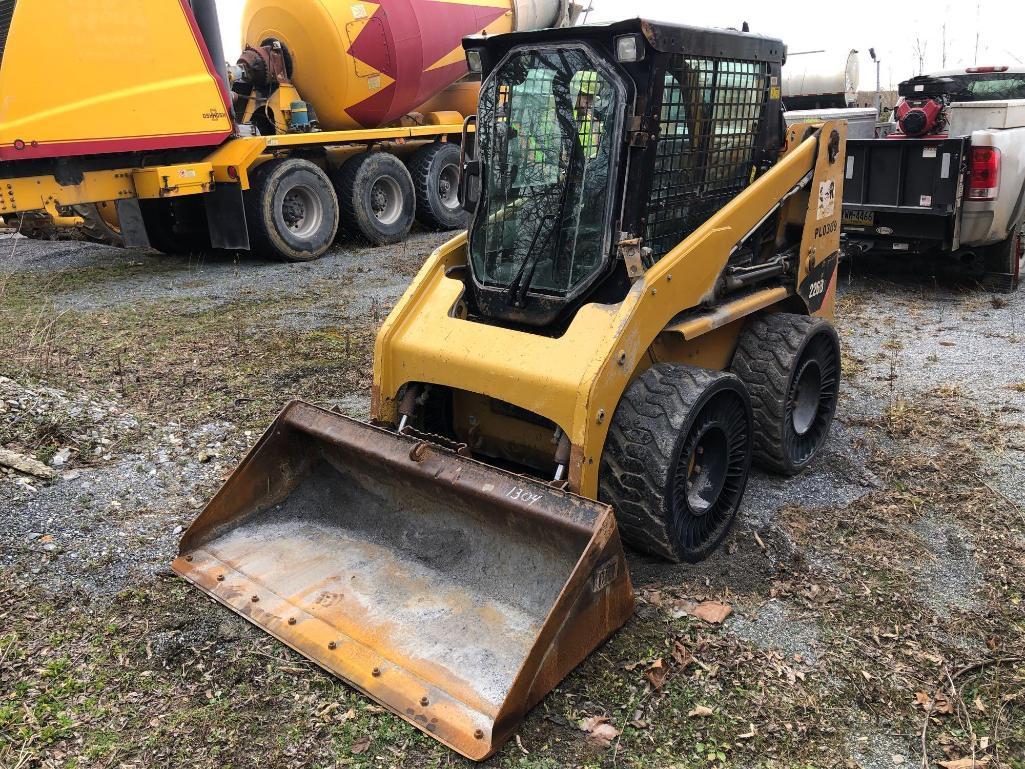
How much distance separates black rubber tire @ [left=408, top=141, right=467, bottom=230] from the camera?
37.0 feet

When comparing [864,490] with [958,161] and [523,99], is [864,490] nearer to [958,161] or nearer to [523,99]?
[523,99]

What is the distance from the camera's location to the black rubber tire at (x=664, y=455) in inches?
129

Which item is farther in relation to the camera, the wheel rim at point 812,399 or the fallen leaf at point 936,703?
the wheel rim at point 812,399

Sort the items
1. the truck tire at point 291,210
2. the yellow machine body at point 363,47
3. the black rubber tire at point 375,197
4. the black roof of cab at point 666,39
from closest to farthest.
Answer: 1. the black roof of cab at point 666,39
2. the truck tire at point 291,210
3. the yellow machine body at point 363,47
4. the black rubber tire at point 375,197

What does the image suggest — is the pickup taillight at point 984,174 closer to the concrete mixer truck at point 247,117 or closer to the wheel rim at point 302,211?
the concrete mixer truck at point 247,117

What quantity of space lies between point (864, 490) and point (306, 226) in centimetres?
Result: 746

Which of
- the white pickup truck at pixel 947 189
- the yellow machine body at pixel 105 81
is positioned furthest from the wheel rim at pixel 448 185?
the white pickup truck at pixel 947 189

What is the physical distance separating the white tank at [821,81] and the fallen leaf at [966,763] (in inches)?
694

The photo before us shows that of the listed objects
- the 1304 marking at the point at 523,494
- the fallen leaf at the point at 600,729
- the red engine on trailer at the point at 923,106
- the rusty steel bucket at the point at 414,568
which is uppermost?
the red engine on trailer at the point at 923,106

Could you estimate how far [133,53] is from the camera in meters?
8.08

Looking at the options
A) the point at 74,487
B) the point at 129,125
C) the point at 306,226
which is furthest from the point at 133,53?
the point at 74,487

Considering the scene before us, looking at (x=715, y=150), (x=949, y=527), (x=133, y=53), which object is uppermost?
(x=133, y=53)

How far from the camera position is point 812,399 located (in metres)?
4.61

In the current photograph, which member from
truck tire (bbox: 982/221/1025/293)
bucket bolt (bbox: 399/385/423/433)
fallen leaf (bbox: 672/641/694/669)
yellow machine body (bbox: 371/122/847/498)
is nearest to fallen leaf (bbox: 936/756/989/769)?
fallen leaf (bbox: 672/641/694/669)
